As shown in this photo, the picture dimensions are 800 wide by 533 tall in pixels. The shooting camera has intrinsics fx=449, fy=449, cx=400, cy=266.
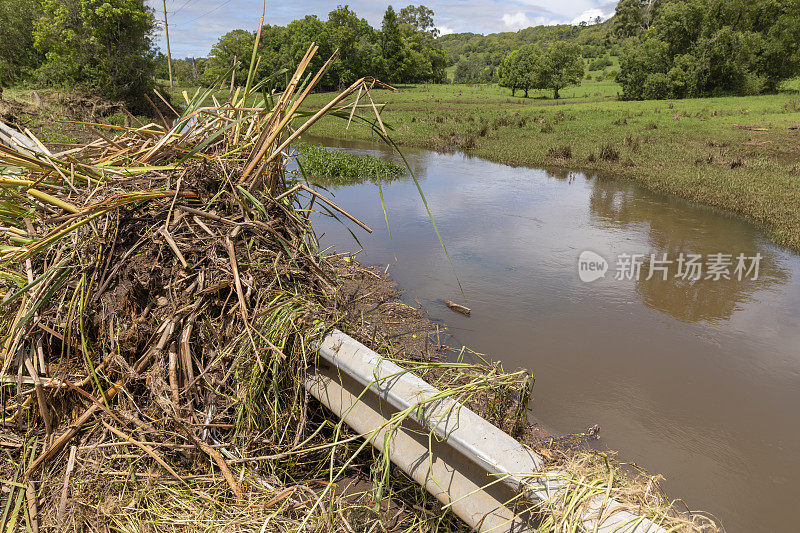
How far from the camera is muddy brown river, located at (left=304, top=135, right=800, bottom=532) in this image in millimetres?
2701

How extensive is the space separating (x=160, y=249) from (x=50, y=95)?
21.4 meters

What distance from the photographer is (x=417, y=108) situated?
84.5 ft

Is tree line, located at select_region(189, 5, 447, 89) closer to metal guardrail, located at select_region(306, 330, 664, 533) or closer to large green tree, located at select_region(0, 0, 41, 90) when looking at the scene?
large green tree, located at select_region(0, 0, 41, 90)

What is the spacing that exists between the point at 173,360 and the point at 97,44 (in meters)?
23.4

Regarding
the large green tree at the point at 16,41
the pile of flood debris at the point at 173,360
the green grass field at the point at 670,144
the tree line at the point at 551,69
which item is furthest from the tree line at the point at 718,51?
the large green tree at the point at 16,41

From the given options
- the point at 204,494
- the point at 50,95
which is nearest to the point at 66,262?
the point at 204,494

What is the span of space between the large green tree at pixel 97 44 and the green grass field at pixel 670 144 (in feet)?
30.1

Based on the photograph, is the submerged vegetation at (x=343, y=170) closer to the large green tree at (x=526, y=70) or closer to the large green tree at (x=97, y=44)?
the large green tree at (x=97, y=44)

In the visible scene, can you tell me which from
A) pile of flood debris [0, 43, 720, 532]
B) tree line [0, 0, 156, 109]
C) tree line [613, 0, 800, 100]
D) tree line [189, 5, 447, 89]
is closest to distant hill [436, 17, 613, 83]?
→ tree line [189, 5, 447, 89]

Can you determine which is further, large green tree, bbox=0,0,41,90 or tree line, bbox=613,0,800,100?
tree line, bbox=613,0,800,100

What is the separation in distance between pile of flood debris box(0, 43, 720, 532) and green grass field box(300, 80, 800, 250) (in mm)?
3150

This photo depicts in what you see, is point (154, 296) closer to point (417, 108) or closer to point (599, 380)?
point (599, 380)

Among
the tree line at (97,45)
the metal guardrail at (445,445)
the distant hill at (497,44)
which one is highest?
the distant hill at (497,44)

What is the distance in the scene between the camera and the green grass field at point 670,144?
7.87 metres
